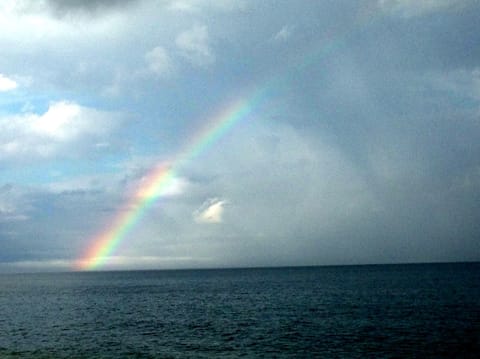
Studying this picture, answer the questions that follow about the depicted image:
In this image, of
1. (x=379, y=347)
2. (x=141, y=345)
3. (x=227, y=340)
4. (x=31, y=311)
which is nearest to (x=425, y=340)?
(x=379, y=347)

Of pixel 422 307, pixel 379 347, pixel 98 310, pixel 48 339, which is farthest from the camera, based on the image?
pixel 98 310

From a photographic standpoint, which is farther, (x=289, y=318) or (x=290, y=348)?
(x=289, y=318)

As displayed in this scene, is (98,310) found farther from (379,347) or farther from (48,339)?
(379,347)

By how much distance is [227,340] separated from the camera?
4934 centimetres

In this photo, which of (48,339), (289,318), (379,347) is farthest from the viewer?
(289,318)

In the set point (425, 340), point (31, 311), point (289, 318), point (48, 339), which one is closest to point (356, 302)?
point (289, 318)

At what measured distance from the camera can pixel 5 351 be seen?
46.6 meters

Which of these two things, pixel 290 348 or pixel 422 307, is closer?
pixel 290 348

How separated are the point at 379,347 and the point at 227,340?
15500mm

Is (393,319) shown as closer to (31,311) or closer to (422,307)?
(422,307)

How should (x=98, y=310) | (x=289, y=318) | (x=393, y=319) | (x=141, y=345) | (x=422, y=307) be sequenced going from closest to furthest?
1. (x=141, y=345)
2. (x=393, y=319)
3. (x=289, y=318)
4. (x=422, y=307)
5. (x=98, y=310)

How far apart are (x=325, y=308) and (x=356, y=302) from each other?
12310mm

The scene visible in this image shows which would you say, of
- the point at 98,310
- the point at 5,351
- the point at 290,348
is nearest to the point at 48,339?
the point at 5,351

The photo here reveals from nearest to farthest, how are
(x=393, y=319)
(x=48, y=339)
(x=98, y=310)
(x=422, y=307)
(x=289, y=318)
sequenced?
(x=48, y=339), (x=393, y=319), (x=289, y=318), (x=422, y=307), (x=98, y=310)
